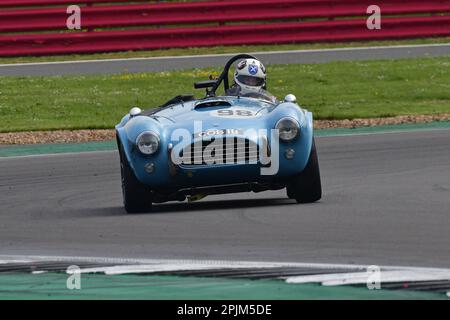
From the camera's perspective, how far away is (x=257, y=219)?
9203 mm

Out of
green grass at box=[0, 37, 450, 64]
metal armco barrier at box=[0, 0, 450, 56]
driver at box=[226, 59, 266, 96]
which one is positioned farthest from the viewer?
metal armco barrier at box=[0, 0, 450, 56]

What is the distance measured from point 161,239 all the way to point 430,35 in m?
16.7

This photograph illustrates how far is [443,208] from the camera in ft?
30.9

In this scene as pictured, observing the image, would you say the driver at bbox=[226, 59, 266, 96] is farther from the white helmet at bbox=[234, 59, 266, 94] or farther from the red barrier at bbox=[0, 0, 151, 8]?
the red barrier at bbox=[0, 0, 151, 8]

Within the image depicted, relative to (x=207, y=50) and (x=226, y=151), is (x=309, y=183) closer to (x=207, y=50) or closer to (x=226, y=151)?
(x=226, y=151)

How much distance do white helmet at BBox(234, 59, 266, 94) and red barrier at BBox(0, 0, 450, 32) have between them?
12815 mm

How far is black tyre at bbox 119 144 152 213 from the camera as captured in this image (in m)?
9.80

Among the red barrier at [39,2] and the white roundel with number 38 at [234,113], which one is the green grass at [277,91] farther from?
the white roundel with number 38 at [234,113]

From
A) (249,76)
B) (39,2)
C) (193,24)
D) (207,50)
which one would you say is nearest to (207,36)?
(207,50)

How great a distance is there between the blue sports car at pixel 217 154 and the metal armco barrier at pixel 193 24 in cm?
1394

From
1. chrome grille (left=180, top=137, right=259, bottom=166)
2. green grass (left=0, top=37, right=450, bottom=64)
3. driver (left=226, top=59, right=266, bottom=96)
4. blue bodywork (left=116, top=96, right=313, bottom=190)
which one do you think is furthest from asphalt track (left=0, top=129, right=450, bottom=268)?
green grass (left=0, top=37, right=450, bottom=64)

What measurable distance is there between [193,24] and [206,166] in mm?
14940

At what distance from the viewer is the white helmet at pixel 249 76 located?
1088cm
